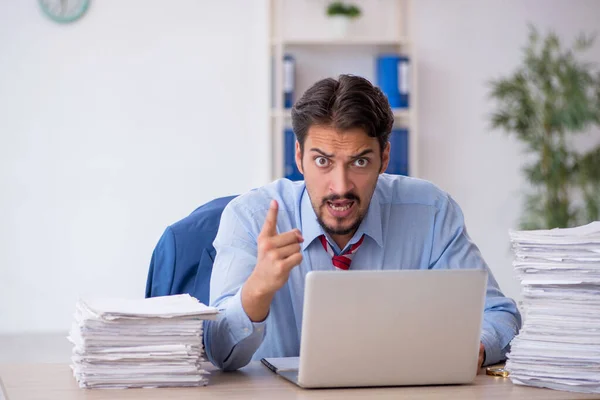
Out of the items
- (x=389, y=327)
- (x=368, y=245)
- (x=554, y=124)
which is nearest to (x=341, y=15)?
(x=554, y=124)

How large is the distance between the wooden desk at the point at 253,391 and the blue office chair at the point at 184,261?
659mm

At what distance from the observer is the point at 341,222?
6.71 feet

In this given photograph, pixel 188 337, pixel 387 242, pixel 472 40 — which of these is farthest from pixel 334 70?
pixel 188 337

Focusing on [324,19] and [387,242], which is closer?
[387,242]

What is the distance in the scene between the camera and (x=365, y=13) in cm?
529

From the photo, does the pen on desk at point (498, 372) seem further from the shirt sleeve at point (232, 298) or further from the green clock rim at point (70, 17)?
the green clock rim at point (70, 17)

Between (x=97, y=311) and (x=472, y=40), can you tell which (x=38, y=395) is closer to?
(x=97, y=311)

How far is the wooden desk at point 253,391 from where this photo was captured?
1.53m

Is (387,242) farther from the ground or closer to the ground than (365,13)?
closer to the ground

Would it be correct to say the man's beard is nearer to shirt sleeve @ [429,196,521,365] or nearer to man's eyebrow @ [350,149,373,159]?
man's eyebrow @ [350,149,373,159]

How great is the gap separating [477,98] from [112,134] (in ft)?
7.45

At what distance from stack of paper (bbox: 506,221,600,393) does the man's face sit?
0.46 m

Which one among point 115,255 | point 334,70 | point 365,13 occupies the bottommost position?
point 115,255

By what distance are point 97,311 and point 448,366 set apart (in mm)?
657
